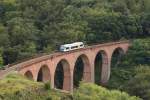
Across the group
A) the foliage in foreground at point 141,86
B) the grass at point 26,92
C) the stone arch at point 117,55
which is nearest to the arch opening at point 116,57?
the stone arch at point 117,55

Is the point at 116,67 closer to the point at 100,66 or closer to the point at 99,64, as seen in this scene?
the point at 100,66

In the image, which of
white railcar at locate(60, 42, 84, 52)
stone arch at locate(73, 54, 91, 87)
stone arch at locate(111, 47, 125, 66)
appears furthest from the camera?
stone arch at locate(111, 47, 125, 66)

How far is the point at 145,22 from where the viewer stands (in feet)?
263

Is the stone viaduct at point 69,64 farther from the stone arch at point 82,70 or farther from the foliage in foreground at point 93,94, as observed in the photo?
the foliage in foreground at point 93,94

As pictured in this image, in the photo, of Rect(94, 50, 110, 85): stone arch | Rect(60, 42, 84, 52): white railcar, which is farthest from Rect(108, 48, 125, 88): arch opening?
Rect(60, 42, 84, 52): white railcar

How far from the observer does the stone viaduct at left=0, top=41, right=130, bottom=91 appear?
5206 centimetres

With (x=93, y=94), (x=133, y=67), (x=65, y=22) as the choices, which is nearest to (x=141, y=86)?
(x=93, y=94)

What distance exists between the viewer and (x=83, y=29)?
245 ft

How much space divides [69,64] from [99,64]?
13.8m

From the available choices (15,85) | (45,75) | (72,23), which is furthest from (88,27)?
(15,85)

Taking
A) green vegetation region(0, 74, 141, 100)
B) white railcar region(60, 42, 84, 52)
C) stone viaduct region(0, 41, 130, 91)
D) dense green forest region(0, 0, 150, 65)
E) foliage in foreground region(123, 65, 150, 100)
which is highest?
dense green forest region(0, 0, 150, 65)

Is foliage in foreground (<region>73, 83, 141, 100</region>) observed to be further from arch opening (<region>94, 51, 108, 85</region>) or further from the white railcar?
arch opening (<region>94, 51, 108, 85</region>)

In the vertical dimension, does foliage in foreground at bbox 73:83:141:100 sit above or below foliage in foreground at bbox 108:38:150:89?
below

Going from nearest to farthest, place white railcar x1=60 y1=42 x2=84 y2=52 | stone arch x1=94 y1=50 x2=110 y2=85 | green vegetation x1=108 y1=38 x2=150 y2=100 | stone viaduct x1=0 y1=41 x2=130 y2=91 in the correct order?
1. stone viaduct x1=0 y1=41 x2=130 y2=91
2. white railcar x1=60 y1=42 x2=84 y2=52
3. green vegetation x1=108 y1=38 x2=150 y2=100
4. stone arch x1=94 y1=50 x2=110 y2=85
